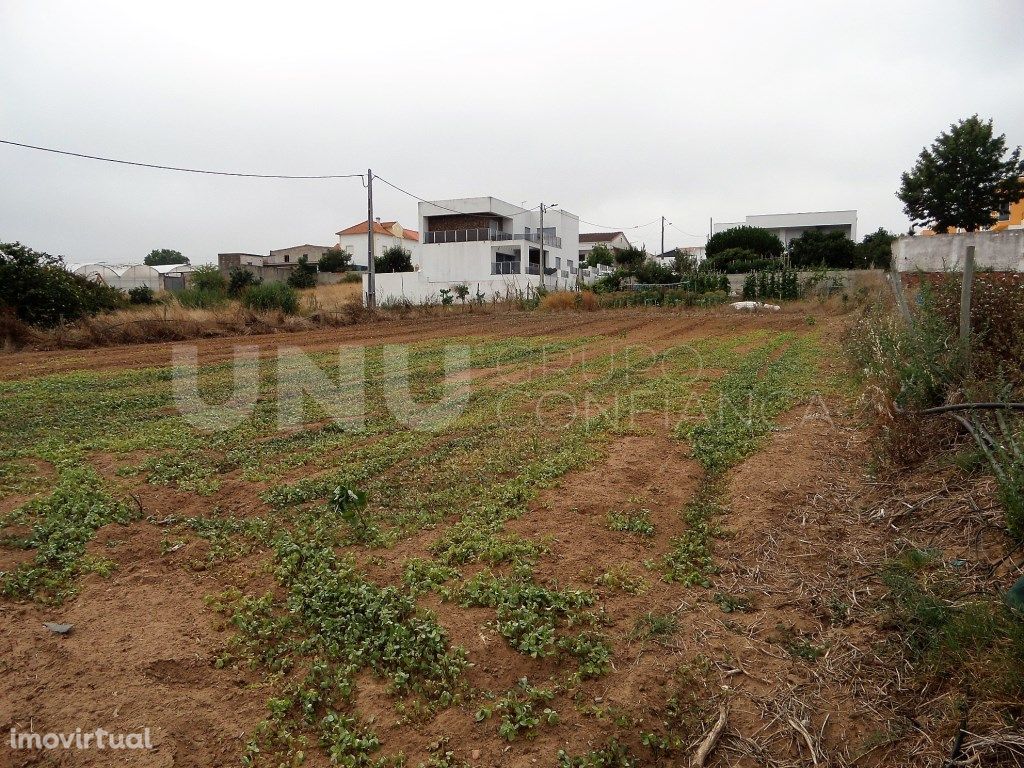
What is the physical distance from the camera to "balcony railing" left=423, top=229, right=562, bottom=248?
149 feet

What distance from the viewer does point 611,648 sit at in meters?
2.78

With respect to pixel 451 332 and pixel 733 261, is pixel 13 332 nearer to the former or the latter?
pixel 451 332

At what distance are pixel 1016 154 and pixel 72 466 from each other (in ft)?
124

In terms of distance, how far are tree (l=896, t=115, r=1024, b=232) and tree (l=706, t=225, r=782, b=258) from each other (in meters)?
15.9

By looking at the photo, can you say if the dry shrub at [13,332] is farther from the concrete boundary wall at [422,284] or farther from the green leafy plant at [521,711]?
the concrete boundary wall at [422,284]

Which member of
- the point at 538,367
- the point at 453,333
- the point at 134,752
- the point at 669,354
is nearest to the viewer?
the point at 134,752

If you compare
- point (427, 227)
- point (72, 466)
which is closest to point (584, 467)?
point (72, 466)

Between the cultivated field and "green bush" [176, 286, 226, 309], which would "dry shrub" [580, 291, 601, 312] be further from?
the cultivated field

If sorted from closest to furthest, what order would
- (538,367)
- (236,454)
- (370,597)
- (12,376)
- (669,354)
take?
(370,597)
(236,454)
(12,376)
(538,367)
(669,354)

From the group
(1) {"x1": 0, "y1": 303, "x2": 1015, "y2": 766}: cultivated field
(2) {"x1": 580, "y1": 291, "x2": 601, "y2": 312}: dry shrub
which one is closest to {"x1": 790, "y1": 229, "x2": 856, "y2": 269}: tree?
(2) {"x1": 580, "y1": 291, "x2": 601, "y2": 312}: dry shrub

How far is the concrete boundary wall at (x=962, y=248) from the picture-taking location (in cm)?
1127

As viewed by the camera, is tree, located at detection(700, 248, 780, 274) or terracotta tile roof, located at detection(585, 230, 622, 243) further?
terracotta tile roof, located at detection(585, 230, 622, 243)

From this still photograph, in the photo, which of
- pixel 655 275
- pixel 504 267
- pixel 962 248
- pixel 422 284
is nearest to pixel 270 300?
pixel 962 248

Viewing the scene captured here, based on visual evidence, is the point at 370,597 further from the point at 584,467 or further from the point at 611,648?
the point at 584,467
